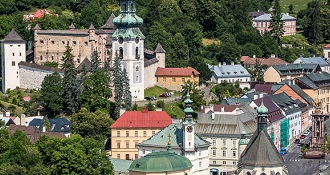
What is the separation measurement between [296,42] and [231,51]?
79.4ft

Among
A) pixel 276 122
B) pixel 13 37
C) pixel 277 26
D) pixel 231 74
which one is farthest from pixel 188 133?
pixel 277 26

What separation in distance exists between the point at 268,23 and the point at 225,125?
69.3 metres

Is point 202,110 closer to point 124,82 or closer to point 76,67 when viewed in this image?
point 124,82

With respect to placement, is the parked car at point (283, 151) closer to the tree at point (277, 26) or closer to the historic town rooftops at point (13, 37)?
the historic town rooftops at point (13, 37)

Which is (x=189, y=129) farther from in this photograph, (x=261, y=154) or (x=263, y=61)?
(x=263, y=61)

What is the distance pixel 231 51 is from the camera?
13438cm


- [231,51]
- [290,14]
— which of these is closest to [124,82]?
[231,51]

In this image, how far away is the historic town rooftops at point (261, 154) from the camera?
2374 inches

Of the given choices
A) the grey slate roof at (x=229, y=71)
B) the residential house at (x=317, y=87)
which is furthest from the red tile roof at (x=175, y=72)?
the residential house at (x=317, y=87)

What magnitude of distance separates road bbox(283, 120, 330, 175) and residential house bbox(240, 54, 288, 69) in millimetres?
32527

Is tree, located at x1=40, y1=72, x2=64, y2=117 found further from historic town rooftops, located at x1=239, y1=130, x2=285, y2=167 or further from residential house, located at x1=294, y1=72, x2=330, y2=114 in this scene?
historic town rooftops, located at x1=239, y1=130, x2=285, y2=167

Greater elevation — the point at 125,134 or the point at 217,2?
the point at 217,2

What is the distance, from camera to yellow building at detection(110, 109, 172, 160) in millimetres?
94062

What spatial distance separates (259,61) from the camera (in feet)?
441
